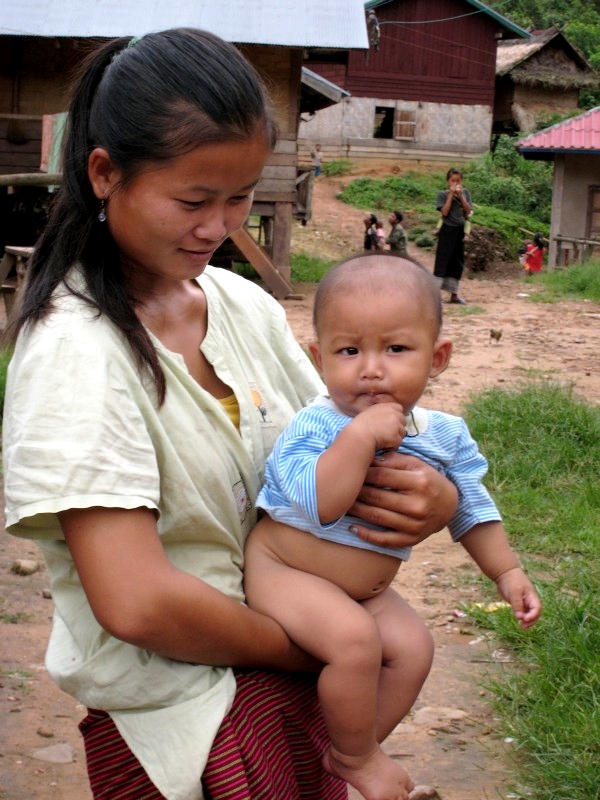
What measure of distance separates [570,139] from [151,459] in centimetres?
2249

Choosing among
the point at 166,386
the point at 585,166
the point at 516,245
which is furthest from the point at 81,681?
the point at 516,245

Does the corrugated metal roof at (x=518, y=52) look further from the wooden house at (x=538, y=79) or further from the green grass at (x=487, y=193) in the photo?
the green grass at (x=487, y=193)

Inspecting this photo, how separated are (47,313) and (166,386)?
0.23m

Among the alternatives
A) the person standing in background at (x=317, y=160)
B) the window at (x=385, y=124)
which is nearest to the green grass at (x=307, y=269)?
the person standing in background at (x=317, y=160)

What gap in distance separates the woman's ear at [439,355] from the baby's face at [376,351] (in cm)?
6

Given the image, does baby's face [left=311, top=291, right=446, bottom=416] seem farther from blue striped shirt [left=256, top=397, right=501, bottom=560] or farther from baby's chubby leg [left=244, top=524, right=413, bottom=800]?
baby's chubby leg [left=244, top=524, right=413, bottom=800]

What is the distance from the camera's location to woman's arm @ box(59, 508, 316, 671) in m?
1.62

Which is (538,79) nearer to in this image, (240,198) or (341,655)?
(240,198)

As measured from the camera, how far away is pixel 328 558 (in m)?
1.96

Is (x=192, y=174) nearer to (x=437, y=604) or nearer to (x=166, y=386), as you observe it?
(x=166, y=386)

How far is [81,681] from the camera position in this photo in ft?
5.97

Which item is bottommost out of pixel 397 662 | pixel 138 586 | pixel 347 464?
pixel 397 662

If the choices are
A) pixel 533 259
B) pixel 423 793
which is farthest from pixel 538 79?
pixel 423 793

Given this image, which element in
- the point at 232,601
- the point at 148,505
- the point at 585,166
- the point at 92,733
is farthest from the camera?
the point at 585,166
